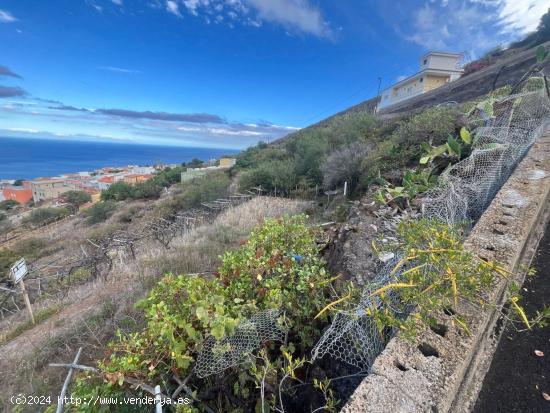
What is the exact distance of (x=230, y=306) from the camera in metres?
1.90

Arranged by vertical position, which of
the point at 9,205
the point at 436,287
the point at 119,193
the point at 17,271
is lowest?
the point at 9,205

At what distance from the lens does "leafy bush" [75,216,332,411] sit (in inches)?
61.9

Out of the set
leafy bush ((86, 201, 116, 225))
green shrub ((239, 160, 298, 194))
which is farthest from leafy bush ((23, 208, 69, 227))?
green shrub ((239, 160, 298, 194))

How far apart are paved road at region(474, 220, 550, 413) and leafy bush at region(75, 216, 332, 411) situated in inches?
37.4

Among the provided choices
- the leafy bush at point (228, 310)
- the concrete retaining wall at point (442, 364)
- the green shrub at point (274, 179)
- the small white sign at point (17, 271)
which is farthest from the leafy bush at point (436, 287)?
the green shrub at point (274, 179)

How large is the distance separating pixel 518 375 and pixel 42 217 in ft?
102

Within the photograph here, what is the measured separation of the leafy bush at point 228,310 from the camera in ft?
5.16

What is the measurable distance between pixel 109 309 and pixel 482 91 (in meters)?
20.9

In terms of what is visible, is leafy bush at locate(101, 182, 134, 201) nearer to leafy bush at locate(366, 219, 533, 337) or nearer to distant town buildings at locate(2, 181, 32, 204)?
leafy bush at locate(366, 219, 533, 337)

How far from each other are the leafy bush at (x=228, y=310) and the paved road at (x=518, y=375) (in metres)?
0.95

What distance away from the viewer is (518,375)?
124 centimetres

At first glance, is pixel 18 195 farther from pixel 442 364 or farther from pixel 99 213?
pixel 442 364

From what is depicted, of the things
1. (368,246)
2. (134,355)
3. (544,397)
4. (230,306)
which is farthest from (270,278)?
(544,397)

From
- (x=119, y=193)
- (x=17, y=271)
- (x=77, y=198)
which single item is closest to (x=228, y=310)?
(x=17, y=271)
